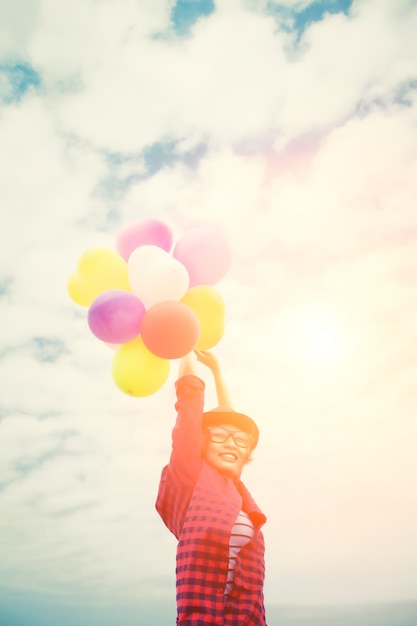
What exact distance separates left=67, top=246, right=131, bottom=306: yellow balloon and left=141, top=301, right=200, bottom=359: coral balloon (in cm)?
47

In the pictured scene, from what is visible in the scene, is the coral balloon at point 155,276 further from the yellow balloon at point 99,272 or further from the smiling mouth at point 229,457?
the smiling mouth at point 229,457

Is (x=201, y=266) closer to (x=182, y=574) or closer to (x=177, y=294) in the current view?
(x=177, y=294)

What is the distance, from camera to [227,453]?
3.40 meters

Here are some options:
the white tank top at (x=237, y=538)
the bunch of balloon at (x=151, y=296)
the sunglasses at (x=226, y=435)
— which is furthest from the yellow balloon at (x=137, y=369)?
the white tank top at (x=237, y=538)

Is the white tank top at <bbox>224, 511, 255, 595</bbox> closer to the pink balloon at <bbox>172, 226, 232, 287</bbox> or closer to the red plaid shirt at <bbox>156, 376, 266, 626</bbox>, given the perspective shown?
the red plaid shirt at <bbox>156, 376, 266, 626</bbox>

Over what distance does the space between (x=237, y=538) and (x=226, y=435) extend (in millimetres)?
717

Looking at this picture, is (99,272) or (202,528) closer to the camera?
(202,528)

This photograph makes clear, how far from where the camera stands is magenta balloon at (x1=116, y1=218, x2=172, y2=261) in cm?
367

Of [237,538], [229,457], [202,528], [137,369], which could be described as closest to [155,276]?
[137,369]

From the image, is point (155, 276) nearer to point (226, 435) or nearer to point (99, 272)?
point (99, 272)

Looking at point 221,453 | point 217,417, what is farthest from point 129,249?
point 221,453

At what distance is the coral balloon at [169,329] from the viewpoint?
3074mm

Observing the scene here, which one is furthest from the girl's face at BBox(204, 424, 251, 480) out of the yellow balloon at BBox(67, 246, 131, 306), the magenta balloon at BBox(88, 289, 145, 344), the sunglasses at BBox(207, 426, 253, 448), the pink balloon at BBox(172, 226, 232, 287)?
the yellow balloon at BBox(67, 246, 131, 306)

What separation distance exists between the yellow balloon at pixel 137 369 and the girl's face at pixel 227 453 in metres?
0.55
